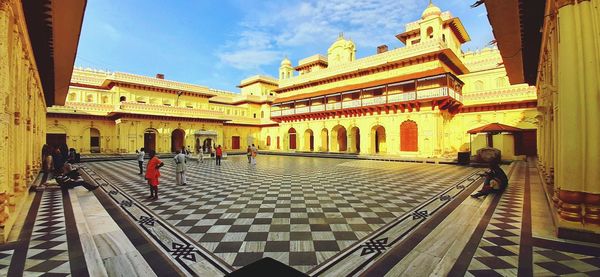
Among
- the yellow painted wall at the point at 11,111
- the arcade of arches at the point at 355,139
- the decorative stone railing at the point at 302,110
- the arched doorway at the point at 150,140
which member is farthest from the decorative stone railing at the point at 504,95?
the arched doorway at the point at 150,140

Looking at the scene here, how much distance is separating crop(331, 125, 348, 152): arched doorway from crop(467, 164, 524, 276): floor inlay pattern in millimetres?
20186

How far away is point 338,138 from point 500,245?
24.0 m

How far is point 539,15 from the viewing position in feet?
20.2

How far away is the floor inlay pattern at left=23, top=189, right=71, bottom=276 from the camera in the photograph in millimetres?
3078

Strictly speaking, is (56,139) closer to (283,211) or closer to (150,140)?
(150,140)

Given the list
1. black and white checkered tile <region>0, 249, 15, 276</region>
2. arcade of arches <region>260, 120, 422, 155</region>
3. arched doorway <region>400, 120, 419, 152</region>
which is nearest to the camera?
black and white checkered tile <region>0, 249, 15, 276</region>

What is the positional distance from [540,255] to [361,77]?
74.9ft

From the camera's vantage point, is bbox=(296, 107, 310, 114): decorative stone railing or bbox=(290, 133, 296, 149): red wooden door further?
bbox=(290, 133, 296, 149): red wooden door

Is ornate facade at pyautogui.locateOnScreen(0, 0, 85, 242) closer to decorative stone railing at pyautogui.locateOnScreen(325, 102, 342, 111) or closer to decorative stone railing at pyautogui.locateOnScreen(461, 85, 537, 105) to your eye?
decorative stone railing at pyautogui.locateOnScreen(325, 102, 342, 111)

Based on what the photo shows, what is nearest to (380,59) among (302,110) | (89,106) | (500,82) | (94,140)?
(302,110)

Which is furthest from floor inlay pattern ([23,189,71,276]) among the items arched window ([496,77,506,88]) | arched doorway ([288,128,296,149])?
arched window ([496,77,506,88])

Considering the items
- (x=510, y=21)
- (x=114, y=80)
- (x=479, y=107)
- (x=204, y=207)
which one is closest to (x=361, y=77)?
(x=479, y=107)

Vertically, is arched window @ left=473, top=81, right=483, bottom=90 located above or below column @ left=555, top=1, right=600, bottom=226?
above

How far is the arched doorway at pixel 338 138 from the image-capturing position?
85.2 feet
